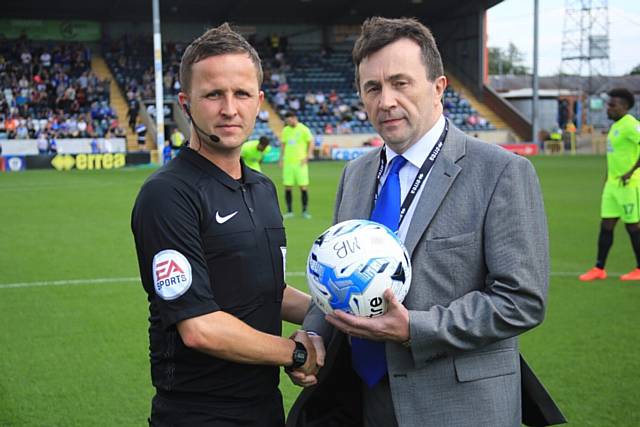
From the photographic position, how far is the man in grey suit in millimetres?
2404

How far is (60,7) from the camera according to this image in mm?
40594

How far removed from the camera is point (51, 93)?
37.3 meters

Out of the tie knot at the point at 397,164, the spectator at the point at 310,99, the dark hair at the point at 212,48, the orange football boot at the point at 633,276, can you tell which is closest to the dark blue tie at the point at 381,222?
the tie knot at the point at 397,164

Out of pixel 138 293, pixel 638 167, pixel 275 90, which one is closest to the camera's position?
pixel 138 293

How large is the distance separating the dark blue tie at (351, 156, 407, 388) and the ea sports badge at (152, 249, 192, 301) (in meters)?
0.70

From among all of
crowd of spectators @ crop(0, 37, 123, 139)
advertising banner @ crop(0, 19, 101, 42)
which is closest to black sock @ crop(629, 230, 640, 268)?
crowd of spectators @ crop(0, 37, 123, 139)

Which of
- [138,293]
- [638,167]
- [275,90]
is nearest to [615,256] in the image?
[638,167]

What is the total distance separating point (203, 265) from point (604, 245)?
7.45 meters

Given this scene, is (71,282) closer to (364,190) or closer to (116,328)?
(116,328)

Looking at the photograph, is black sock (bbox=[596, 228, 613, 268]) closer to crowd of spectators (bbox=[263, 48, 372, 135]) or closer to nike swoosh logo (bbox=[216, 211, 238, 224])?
nike swoosh logo (bbox=[216, 211, 238, 224])

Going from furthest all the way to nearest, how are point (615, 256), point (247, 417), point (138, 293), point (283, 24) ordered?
point (283, 24) → point (615, 256) → point (138, 293) → point (247, 417)

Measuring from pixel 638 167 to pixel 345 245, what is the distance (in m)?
7.51

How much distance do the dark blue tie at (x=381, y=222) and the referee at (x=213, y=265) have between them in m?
0.18

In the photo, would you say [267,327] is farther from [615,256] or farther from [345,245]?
[615,256]
